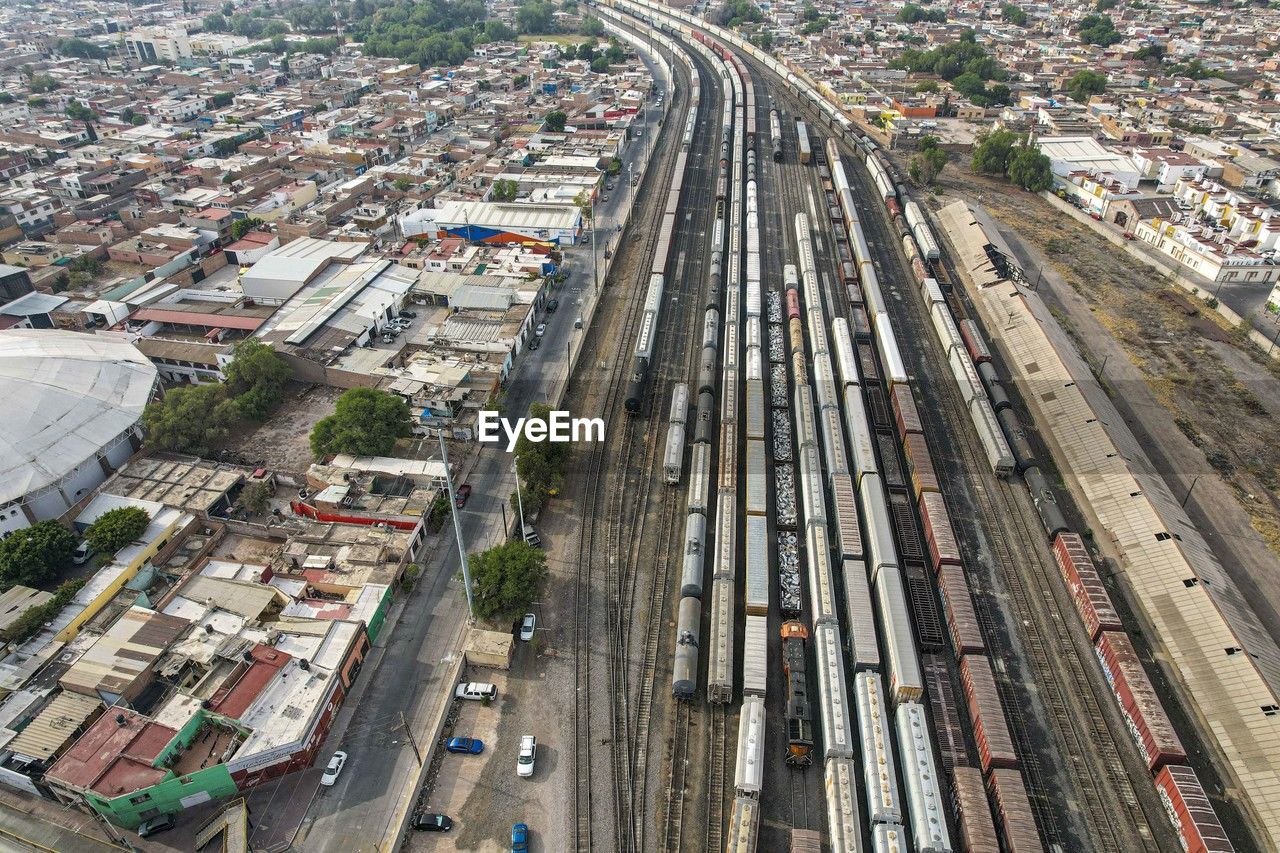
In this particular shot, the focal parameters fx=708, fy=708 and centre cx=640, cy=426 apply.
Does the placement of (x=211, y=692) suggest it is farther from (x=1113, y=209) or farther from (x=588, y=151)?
(x=1113, y=209)

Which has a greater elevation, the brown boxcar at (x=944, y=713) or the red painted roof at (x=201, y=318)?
the red painted roof at (x=201, y=318)

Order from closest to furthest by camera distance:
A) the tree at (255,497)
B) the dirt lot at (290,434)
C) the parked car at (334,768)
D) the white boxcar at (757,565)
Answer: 1. the parked car at (334,768)
2. the white boxcar at (757,565)
3. the tree at (255,497)
4. the dirt lot at (290,434)

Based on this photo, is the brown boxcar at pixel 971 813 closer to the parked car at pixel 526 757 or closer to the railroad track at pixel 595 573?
the railroad track at pixel 595 573

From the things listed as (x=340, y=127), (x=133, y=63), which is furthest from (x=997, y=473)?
(x=133, y=63)

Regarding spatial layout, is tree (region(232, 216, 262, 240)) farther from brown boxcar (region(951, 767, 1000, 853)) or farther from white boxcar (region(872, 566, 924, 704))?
brown boxcar (region(951, 767, 1000, 853))

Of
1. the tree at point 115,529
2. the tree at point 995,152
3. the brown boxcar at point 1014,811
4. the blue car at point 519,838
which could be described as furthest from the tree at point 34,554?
the tree at point 995,152

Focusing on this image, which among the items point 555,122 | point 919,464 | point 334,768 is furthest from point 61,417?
point 555,122
